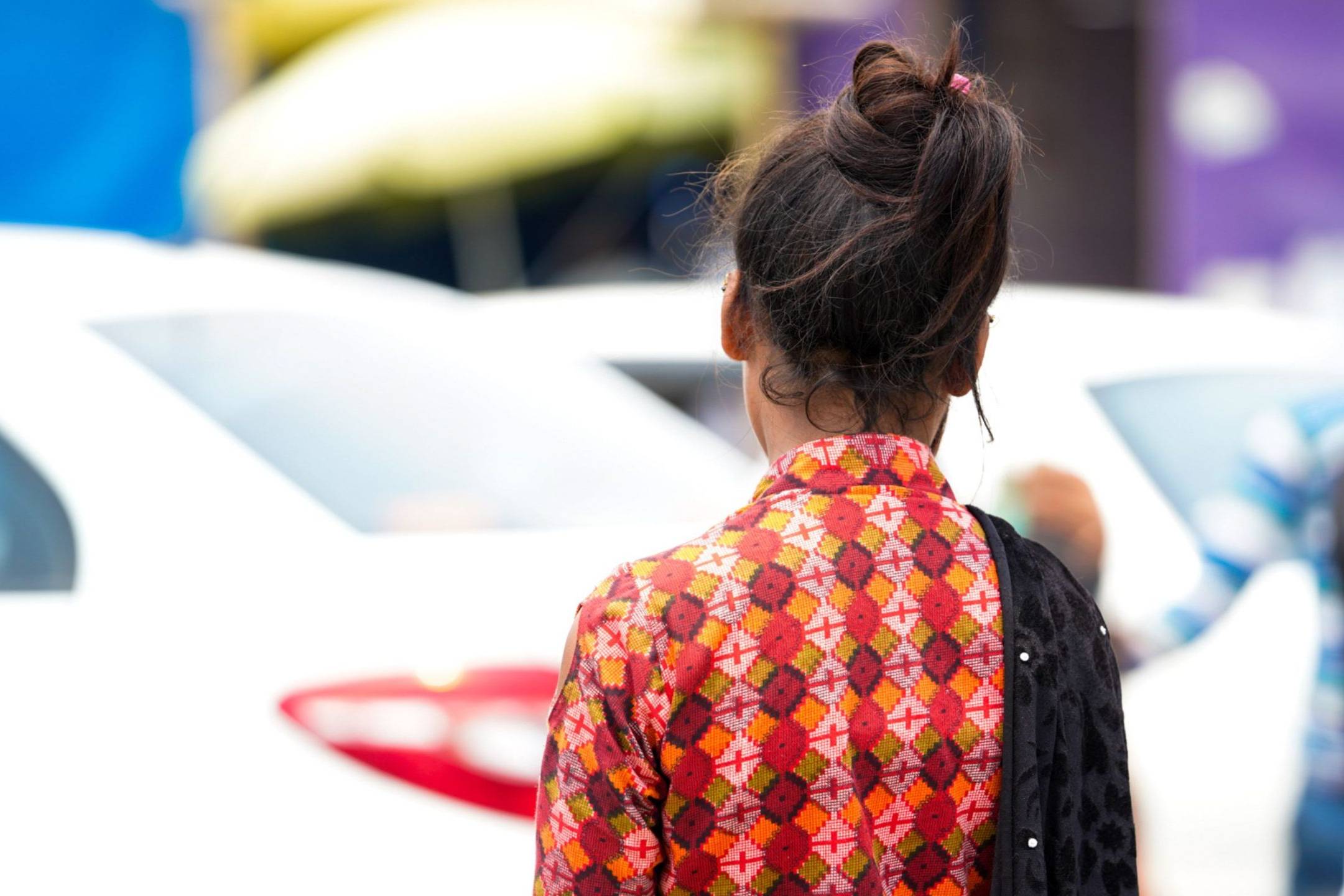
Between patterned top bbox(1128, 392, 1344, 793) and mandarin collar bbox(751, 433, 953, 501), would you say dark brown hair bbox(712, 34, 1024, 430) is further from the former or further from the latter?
patterned top bbox(1128, 392, 1344, 793)

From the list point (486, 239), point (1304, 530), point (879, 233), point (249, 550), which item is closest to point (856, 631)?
point (879, 233)

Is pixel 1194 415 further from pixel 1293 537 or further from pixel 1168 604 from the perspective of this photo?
pixel 1168 604

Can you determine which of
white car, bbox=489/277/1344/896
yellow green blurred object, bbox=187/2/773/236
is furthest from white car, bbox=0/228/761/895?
yellow green blurred object, bbox=187/2/773/236

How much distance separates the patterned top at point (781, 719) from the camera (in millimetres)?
1050

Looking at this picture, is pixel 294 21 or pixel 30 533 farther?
pixel 294 21

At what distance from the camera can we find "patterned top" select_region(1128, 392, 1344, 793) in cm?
272

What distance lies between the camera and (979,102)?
1.16 m

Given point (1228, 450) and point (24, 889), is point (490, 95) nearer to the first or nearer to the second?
point (1228, 450)

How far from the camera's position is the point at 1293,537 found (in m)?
2.78

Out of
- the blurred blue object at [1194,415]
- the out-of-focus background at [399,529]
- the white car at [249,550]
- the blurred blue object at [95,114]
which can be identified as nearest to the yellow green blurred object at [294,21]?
the blurred blue object at [95,114]

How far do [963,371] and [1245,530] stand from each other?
177cm

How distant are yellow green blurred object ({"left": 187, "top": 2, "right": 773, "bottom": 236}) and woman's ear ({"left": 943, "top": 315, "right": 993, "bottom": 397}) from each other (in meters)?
6.58

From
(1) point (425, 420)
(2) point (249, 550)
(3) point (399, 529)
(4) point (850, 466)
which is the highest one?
(1) point (425, 420)

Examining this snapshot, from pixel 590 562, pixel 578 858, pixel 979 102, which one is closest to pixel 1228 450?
pixel 590 562
